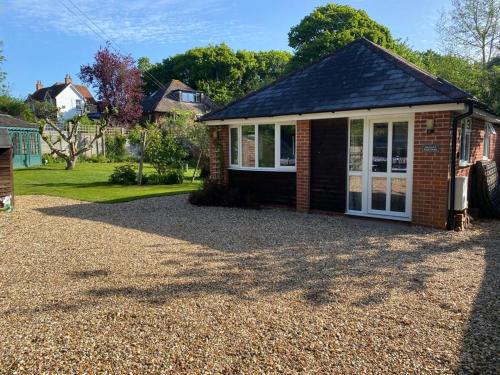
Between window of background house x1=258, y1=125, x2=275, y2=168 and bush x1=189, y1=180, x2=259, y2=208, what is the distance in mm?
996

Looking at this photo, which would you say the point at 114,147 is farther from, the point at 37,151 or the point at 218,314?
the point at 218,314

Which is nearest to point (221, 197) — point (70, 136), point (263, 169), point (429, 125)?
point (263, 169)

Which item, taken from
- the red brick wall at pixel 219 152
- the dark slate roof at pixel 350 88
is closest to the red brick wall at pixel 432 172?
the dark slate roof at pixel 350 88

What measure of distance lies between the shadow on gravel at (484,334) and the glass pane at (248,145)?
7.20 meters

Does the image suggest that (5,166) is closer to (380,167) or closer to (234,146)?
(234,146)

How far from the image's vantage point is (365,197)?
366 inches

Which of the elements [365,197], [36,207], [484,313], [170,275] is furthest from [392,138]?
[36,207]

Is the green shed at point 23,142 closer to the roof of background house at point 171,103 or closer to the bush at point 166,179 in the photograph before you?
the bush at point 166,179

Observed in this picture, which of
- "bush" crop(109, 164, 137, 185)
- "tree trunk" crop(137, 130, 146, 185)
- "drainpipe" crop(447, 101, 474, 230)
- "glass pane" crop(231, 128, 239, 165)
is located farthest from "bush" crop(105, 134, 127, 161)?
"drainpipe" crop(447, 101, 474, 230)

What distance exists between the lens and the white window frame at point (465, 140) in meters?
9.19

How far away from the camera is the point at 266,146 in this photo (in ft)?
36.5

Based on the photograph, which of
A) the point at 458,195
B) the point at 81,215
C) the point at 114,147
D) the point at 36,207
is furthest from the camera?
the point at 114,147

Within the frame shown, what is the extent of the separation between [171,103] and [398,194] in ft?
118

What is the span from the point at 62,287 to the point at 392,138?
7062 mm
